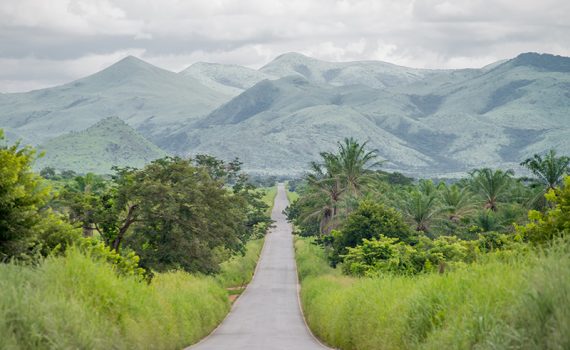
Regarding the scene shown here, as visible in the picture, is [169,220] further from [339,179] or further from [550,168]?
[339,179]

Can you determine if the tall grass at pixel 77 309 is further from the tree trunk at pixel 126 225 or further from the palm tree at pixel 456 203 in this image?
the palm tree at pixel 456 203

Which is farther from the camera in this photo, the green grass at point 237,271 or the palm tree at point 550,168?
the green grass at point 237,271

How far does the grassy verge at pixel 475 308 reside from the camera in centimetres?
1209

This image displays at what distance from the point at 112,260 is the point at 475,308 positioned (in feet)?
77.3

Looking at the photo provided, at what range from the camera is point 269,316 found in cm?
5984

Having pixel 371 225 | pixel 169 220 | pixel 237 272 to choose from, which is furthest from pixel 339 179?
pixel 169 220

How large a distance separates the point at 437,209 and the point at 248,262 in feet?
125

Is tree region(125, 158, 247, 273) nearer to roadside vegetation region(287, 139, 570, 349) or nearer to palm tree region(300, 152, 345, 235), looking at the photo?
roadside vegetation region(287, 139, 570, 349)

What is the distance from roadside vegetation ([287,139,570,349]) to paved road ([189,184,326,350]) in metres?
1.93

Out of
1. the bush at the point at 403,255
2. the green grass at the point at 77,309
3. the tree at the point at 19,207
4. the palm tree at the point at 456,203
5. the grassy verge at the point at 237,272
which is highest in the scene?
the tree at the point at 19,207

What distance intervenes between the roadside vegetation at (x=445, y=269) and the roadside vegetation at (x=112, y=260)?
6364 mm

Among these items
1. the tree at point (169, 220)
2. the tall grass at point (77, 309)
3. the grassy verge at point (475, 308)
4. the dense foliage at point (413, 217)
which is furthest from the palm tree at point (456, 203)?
the tall grass at point (77, 309)

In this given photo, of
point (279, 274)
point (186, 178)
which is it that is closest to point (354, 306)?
point (186, 178)

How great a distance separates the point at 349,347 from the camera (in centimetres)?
2816
